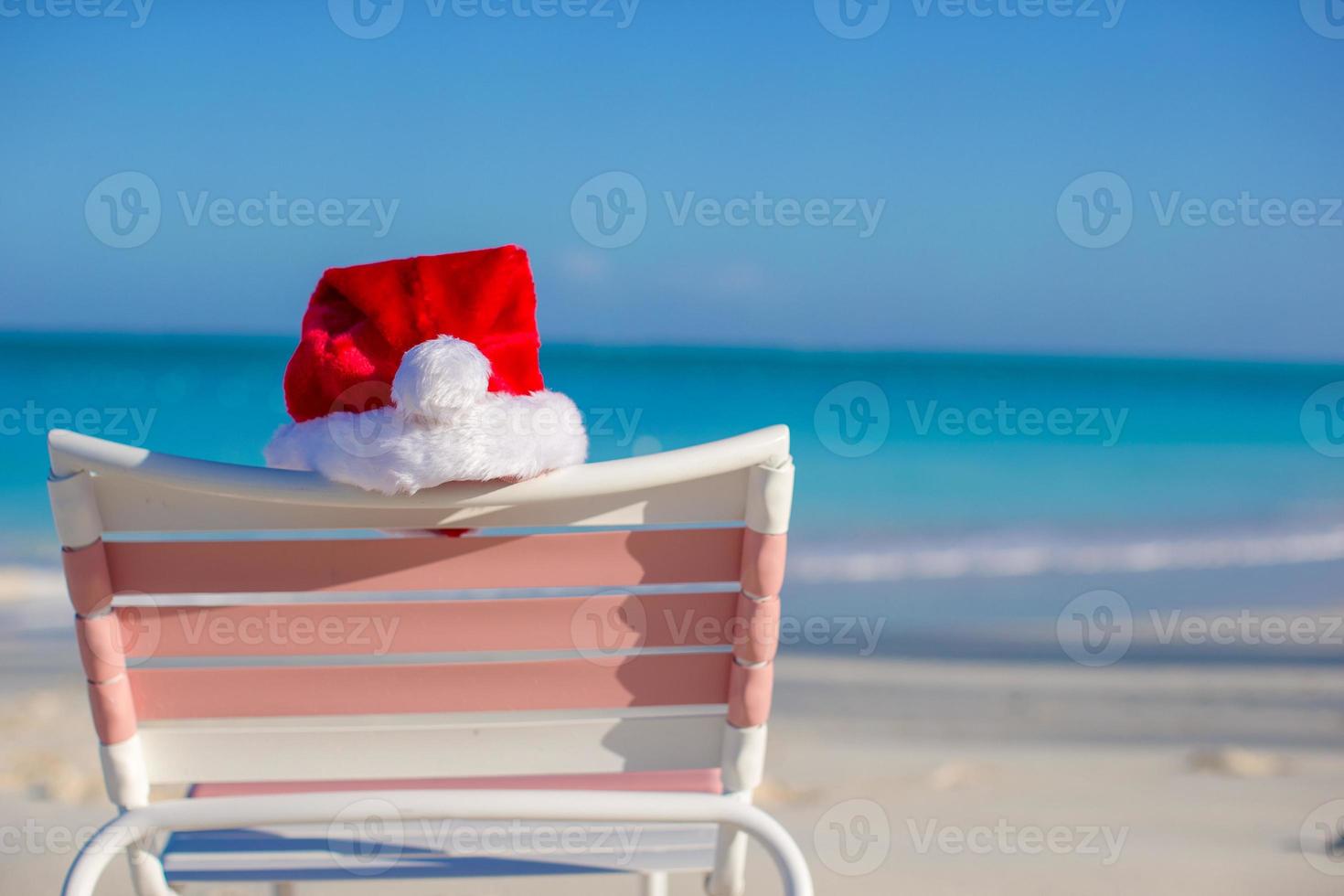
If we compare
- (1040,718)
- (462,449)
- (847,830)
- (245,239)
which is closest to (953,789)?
(847,830)

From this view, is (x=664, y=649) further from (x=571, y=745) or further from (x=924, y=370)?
(x=924, y=370)

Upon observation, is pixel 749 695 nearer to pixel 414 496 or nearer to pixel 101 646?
pixel 414 496

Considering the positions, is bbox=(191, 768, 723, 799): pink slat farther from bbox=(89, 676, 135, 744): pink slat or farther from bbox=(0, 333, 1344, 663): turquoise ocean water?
bbox=(0, 333, 1344, 663): turquoise ocean water

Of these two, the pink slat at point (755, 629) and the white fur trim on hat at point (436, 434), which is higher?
the white fur trim on hat at point (436, 434)

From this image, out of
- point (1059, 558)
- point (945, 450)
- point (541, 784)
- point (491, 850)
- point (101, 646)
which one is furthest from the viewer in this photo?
point (945, 450)

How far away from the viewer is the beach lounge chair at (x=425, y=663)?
3.03 ft

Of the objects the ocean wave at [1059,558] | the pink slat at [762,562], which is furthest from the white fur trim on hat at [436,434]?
the ocean wave at [1059,558]

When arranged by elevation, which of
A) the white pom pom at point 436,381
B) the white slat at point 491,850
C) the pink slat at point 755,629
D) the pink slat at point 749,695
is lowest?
the white slat at point 491,850

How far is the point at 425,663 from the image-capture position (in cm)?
108

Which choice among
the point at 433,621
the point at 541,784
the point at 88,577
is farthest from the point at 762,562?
the point at 88,577

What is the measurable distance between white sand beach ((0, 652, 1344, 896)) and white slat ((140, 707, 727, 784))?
85 centimetres

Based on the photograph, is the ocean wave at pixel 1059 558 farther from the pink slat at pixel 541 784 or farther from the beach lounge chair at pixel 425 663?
the beach lounge chair at pixel 425 663

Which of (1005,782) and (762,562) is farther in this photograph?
(1005,782)

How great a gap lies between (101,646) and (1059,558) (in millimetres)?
5318
